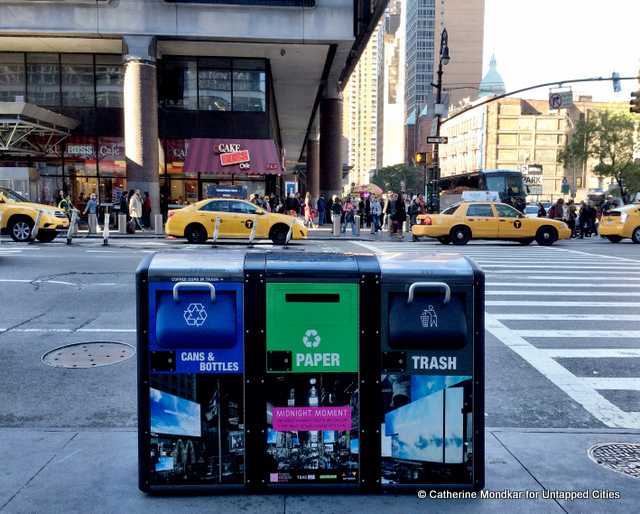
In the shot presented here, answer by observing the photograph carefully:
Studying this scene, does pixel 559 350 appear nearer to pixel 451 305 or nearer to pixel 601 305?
pixel 601 305

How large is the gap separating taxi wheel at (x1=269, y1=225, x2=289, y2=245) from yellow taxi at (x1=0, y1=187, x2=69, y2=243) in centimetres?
656

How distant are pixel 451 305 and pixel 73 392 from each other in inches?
151

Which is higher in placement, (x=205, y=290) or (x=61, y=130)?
(x=61, y=130)

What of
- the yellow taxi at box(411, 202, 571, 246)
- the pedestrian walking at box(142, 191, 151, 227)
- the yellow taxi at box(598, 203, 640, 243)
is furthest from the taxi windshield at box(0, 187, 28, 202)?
the yellow taxi at box(598, 203, 640, 243)

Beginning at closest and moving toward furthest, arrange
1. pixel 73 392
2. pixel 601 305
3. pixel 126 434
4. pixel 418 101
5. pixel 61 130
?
pixel 126 434
pixel 73 392
pixel 601 305
pixel 61 130
pixel 418 101

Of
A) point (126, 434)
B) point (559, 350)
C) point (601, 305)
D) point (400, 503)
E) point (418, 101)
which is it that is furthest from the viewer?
point (418, 101)

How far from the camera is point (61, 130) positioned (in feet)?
97.0

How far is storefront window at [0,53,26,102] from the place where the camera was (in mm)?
30359

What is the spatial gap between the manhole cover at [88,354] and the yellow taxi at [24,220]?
13.4 metres

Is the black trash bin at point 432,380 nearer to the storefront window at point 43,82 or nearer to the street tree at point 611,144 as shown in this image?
the storefront window at point 43,82

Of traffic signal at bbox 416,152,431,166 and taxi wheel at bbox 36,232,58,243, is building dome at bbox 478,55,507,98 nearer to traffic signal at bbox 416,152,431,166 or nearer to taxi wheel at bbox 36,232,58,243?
traffic signal at bbox 416,152,431,166

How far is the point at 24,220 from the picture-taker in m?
19.4

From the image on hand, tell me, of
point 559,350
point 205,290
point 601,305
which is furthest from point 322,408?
point 601,305

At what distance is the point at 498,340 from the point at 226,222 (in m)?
13.9
